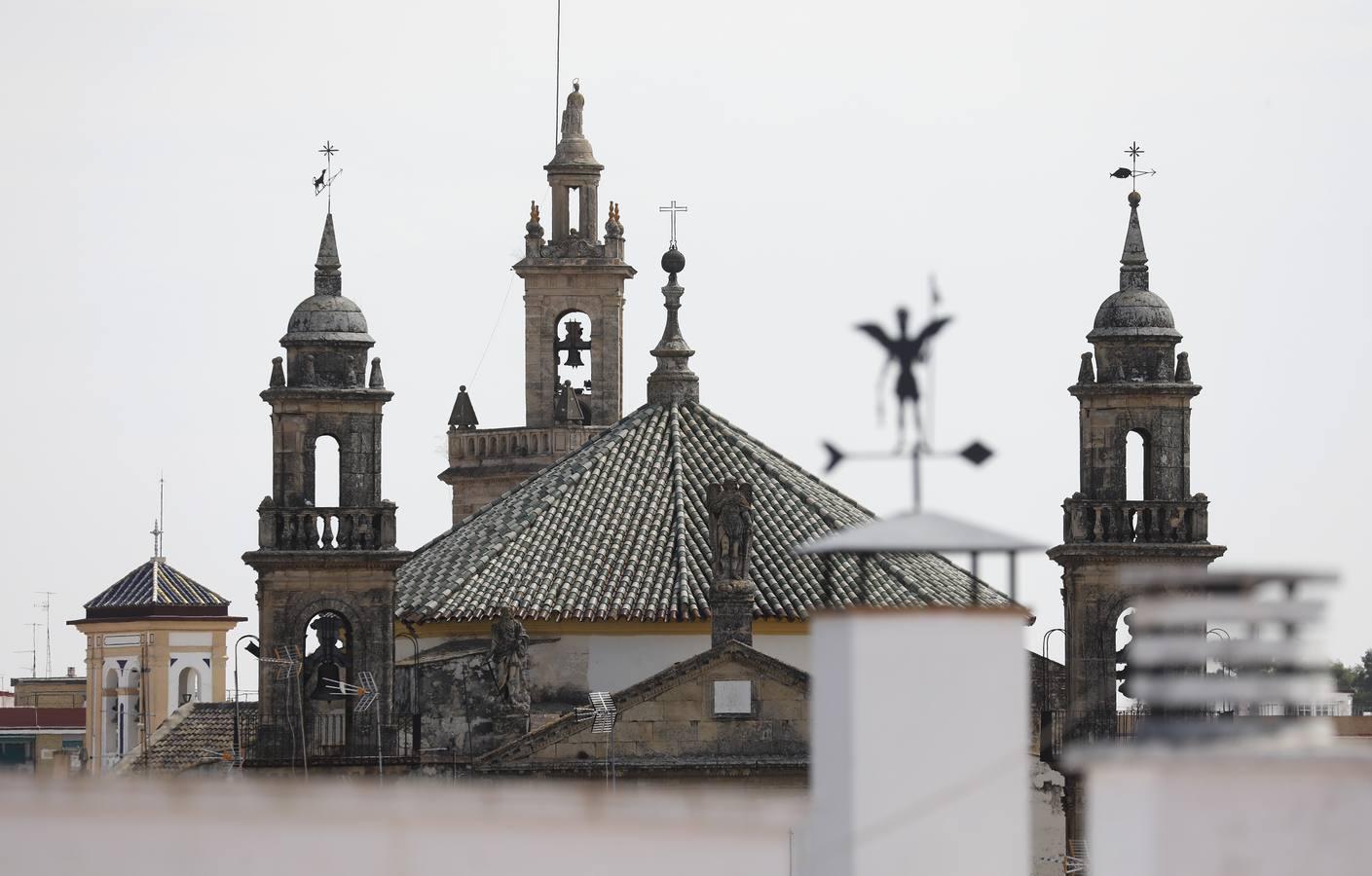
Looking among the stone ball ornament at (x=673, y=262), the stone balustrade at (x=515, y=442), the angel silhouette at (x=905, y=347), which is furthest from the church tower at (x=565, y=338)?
the angel silhouette at (x=905, y=347)

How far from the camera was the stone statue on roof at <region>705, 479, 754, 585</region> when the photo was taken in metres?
57.7

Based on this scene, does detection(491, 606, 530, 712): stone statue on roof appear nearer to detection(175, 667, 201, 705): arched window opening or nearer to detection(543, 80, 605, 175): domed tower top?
detection(543, 80, 605, 175): domed tower top

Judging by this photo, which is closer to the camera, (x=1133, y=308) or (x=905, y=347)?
(x=905, y=347)

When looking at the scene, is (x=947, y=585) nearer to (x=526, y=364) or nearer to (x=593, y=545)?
(x=593, y=545)

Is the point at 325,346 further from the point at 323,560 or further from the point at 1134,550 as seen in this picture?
the point at 1134,550

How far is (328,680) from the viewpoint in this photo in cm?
5844

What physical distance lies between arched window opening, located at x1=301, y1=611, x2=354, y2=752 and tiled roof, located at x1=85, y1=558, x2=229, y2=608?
41.3 m

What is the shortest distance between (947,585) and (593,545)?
5.53m

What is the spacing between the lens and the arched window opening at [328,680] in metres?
57.8

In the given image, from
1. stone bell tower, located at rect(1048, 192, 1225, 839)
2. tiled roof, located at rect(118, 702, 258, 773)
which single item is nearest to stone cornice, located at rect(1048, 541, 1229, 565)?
stone bell tower, located at rect(1048, 192, 1225, 839)

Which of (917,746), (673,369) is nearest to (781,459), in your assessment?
(673,369)

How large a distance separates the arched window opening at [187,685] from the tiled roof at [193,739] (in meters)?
22.5

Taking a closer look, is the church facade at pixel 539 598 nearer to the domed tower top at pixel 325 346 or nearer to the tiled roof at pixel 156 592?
the domed tower top at pixel 325 346

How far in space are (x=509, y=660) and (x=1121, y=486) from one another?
8858mm
